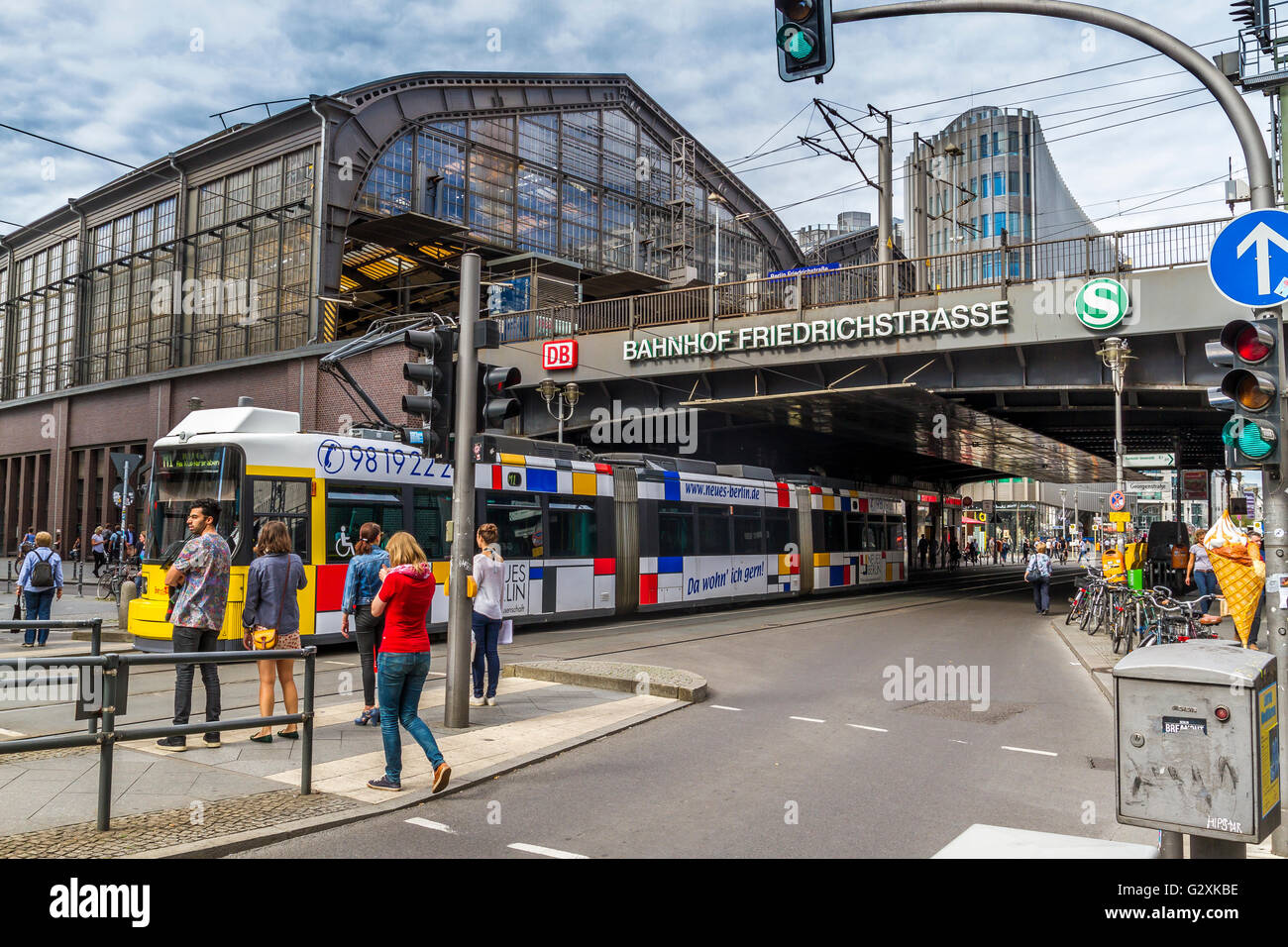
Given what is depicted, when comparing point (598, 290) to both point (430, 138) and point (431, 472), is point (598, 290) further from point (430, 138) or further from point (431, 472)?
point (431, 472)

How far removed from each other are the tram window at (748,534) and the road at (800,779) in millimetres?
9170

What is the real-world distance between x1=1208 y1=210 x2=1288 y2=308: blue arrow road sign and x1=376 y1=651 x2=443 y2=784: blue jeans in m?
5.57

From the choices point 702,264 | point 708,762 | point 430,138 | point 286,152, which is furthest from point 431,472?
point 702,264

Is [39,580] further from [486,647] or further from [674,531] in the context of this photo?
[674,531]

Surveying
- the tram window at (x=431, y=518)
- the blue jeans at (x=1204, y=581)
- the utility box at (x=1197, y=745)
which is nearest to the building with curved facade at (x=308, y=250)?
the tram window at (x=431, y=518)

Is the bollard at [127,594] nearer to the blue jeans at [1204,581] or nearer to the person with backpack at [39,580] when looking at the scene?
the person with backpack at [39,580]

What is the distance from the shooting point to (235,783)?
6680mm

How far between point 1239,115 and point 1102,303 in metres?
15.2

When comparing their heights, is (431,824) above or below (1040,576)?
below

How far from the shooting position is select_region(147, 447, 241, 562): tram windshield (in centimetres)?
1292

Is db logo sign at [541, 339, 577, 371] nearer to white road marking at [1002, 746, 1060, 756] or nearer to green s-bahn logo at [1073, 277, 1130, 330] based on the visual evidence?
green s-bahn logo at [1073, 277, 1130, 330]

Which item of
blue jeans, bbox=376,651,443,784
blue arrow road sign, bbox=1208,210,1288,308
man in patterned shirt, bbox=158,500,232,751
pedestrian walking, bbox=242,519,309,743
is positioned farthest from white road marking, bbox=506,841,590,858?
blue arrow road sign, bbox=1208,210,1288,308

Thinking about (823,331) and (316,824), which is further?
(823,331)

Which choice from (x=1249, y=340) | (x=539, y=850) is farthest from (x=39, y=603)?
(x=1249, y=340)
